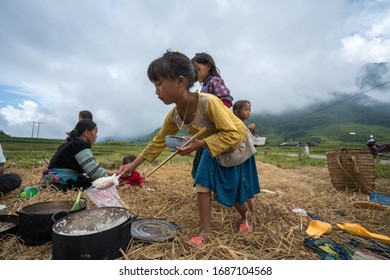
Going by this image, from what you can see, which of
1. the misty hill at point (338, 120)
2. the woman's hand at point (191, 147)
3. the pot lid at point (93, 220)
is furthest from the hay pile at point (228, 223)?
the misty hill at point (338, 120)

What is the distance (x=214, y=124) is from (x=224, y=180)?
0.51 m

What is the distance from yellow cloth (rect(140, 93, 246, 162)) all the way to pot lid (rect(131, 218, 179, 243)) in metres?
0.62

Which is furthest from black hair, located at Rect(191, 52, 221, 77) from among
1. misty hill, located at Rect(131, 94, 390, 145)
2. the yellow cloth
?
misty hill, located at Rect(131, 94, 390, 145)

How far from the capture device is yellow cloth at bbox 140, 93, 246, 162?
6.50 feet

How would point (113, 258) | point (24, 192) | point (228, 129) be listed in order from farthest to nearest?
1. point (24, 192)
2. point (228, 129)
3. point (113, 258)

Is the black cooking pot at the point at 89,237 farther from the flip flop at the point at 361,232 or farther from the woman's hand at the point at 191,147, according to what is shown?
the flip flop at the point at 361,232

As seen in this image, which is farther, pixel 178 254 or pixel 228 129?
pixel 228 129

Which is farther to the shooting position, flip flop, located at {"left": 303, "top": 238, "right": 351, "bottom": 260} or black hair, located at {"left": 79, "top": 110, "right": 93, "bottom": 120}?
black hair, located at {"left": 79, "top": 110, "right": 93, "bottom": 120}

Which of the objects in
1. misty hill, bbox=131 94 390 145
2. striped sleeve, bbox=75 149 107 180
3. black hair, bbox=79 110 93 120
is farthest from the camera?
misty hill, bbox=131 94 390 145

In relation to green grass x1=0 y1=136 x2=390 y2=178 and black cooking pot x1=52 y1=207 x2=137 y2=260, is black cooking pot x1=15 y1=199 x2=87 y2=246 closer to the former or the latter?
black cooking pot x1=52 y1=207 x2=137 y2=260

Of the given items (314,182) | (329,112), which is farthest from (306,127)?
(314,182)

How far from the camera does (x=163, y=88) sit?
6.78 feet

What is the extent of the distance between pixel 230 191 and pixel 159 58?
4.32 feet

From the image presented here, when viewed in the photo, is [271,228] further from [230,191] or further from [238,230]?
[230,191]
